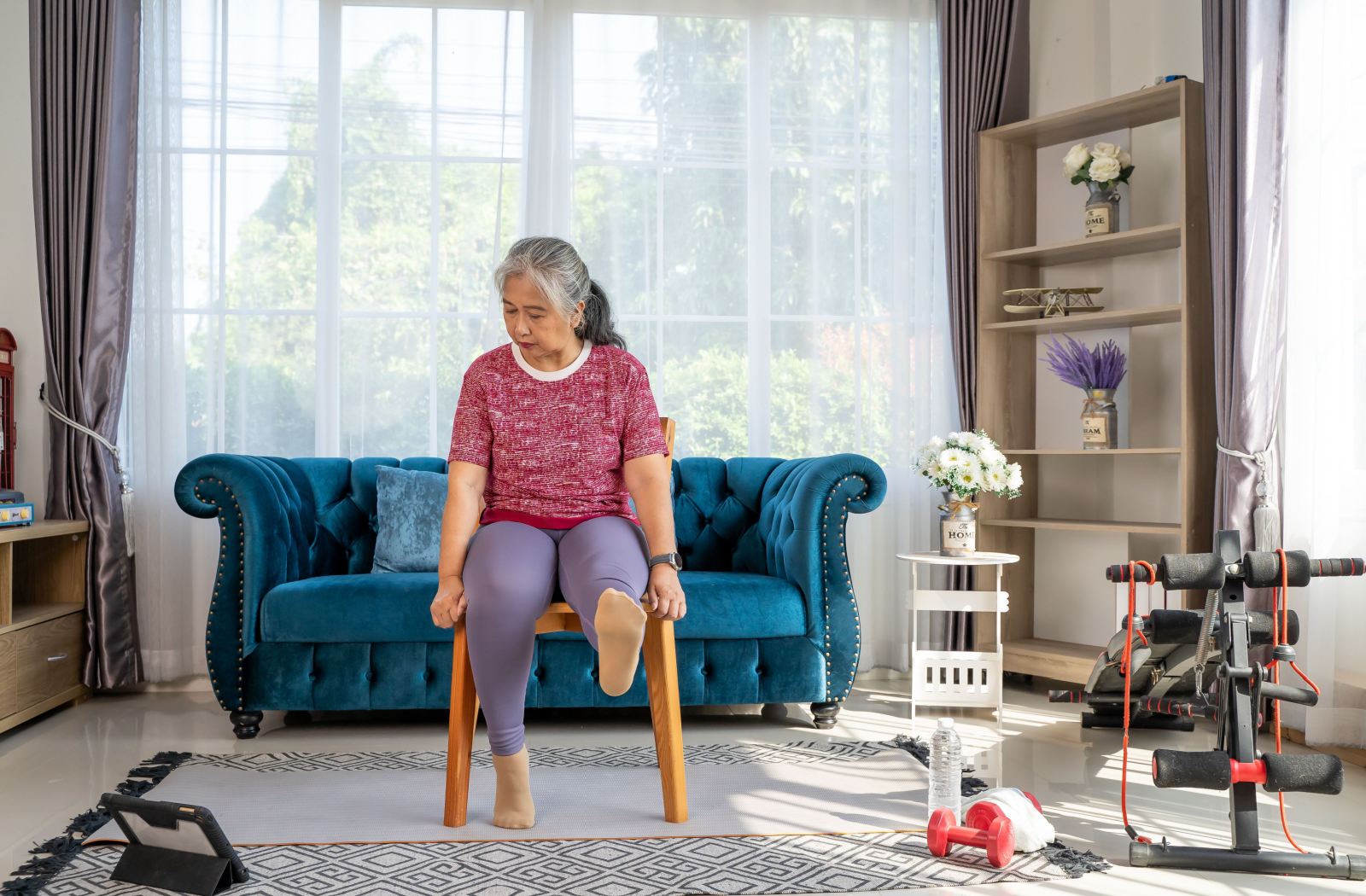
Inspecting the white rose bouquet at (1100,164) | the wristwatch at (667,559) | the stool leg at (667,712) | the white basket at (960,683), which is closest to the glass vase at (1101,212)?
the white rose bouquet at (1100,164)

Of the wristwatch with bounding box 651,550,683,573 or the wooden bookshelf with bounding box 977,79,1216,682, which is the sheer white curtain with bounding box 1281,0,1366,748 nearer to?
the wooden bookshelf with bounding box 977,79,1216,682

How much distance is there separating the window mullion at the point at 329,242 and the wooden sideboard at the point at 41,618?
82cm

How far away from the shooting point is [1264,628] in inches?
76.7

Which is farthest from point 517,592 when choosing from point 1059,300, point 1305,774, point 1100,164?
point 1100,164

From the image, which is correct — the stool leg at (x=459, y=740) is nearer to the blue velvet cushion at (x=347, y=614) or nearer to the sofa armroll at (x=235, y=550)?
the blue velvet cushion at (x=347, y=614)

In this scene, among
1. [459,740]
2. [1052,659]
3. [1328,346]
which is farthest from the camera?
[1052,659]

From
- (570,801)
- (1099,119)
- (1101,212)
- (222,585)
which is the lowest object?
(570,801)

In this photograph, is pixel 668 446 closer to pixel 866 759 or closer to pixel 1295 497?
pixel 866 759

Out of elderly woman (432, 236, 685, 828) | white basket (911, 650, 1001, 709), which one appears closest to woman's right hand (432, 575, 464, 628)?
elderly woman (432, 236, 685, 828)

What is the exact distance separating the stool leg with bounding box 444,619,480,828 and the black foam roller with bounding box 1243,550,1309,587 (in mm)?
1479

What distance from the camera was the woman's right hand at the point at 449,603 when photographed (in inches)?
78.5

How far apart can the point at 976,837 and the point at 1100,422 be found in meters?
1.87

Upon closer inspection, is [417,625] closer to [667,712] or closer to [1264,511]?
[667,712]

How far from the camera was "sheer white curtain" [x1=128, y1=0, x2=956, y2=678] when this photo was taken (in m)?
3.56
